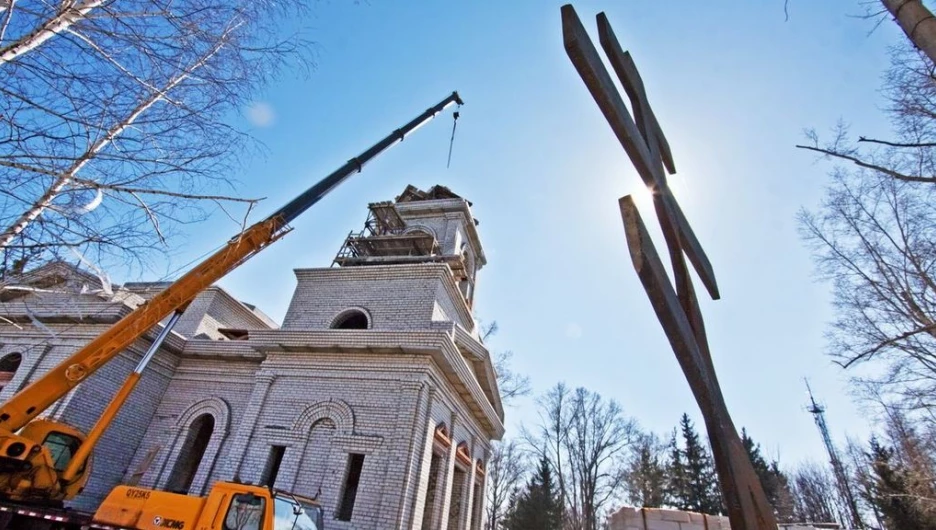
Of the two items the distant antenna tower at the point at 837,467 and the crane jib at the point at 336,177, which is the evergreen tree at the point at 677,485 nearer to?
the distant antenna tower at the point at 837,467

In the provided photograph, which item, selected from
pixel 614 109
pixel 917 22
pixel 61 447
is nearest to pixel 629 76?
pixel 614 109

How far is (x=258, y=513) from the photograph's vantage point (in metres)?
6.64

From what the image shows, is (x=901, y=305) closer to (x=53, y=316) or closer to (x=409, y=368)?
(x=409, y=368)

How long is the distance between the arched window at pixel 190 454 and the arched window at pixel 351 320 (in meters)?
4.76

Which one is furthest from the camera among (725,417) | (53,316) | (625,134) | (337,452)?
(53,316)

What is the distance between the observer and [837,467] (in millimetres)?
34031

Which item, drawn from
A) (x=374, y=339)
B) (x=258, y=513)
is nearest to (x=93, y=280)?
(x=258, y=513)

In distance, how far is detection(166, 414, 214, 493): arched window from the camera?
39.6 ft

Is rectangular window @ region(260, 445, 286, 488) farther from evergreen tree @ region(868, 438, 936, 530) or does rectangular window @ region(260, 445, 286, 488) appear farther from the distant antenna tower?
the distant antenna tower

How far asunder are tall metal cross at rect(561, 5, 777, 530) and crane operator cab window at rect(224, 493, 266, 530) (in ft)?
24.0

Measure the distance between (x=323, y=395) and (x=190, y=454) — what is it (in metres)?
5.41

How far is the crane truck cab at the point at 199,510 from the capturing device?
6.53m

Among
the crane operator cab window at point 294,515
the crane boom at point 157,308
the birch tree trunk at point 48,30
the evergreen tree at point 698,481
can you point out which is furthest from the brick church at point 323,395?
the evergreen tree at point 698,481

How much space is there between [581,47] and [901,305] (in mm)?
15601
